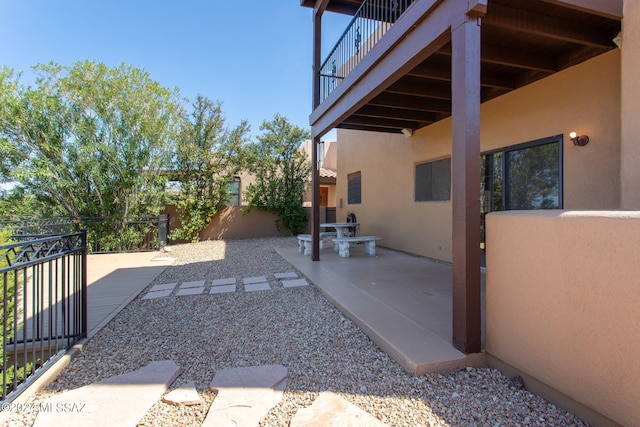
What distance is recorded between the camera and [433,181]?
6355 mm

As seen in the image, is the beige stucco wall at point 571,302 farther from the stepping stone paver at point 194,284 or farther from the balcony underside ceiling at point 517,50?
the stepping stone paver at point 194,284

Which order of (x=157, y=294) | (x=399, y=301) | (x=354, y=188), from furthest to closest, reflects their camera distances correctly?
(x=354, y=188) → (x=157, y=294) → (x=399, y=301)

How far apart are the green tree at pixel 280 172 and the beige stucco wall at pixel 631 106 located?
9.68 metres

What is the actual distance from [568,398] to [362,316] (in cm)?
172

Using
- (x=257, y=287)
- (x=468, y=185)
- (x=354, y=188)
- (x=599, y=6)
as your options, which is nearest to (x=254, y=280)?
(x=257, y=287)

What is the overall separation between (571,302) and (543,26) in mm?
2733

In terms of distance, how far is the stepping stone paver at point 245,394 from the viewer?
1.81 m

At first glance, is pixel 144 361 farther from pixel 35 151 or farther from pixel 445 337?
pixel 35 151

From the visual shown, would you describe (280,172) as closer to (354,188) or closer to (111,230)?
(354,188)

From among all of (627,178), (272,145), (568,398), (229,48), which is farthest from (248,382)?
(229,48)

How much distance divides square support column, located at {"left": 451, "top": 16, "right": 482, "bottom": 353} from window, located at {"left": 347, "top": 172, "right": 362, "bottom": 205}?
7285 millimetres

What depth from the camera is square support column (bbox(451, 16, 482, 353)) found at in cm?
232

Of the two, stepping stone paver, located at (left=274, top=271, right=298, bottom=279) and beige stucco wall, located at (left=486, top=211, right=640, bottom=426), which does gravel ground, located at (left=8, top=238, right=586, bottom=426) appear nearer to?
beige stucco wall, located at (left=486, top=211, right=640, bottom=426)

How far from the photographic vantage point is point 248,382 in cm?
220
